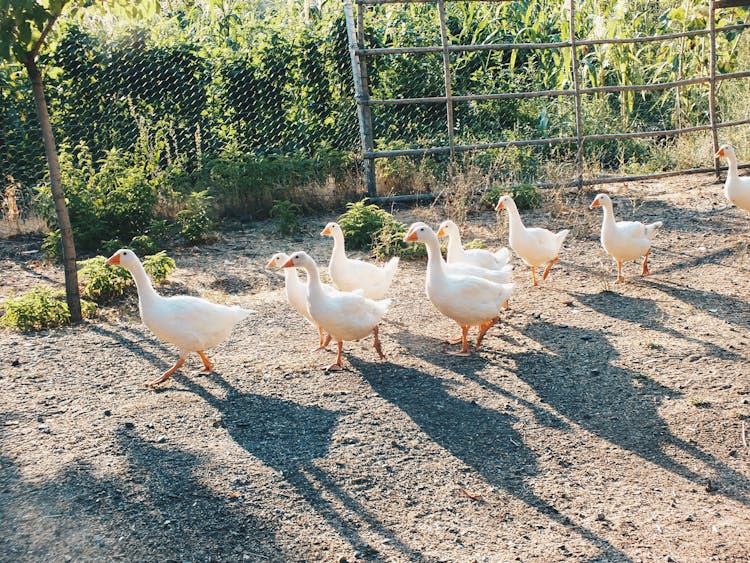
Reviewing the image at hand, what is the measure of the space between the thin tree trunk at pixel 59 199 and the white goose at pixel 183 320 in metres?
1.31

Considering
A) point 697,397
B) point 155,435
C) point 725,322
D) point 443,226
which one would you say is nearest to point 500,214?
point 443,226

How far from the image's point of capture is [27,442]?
16.4ft

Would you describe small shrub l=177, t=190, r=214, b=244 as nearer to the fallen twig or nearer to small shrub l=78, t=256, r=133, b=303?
small shrub l=78, t=256, r=133, b=303

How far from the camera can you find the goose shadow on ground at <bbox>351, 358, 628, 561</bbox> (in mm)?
4203

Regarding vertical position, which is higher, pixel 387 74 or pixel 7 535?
pixel 387 74

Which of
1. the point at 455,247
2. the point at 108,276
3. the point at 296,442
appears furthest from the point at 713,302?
the point at 108,276

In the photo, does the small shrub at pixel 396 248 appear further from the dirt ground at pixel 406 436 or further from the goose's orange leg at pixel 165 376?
the goose's orange leg at pixel 165 376

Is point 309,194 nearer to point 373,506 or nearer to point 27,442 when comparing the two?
point 27,442

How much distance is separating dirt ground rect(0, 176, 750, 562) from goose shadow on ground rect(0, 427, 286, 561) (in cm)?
1

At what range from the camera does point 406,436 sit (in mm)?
4875

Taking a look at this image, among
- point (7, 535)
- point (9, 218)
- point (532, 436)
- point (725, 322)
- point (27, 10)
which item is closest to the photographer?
point (7, 535)

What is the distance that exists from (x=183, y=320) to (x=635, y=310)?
3.57m

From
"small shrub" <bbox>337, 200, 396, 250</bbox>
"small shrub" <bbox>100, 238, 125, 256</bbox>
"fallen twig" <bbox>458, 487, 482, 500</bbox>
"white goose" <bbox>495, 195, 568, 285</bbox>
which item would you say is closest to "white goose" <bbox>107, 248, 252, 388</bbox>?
"fallen twig" <bbox>458, 487, 482, 500</bbox>

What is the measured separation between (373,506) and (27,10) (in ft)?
13.2
